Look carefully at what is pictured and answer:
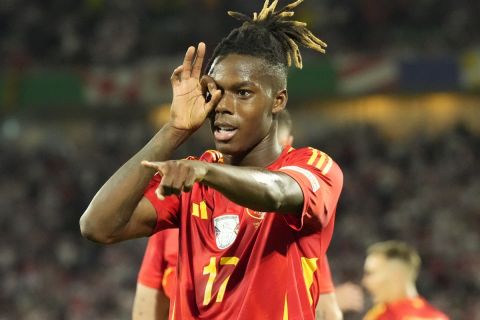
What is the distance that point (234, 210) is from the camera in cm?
328

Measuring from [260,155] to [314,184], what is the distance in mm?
304

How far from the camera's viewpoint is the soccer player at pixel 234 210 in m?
3.17

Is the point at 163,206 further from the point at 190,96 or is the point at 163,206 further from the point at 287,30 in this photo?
the point at 287,30

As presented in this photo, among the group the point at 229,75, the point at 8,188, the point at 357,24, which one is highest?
the point at 229,75

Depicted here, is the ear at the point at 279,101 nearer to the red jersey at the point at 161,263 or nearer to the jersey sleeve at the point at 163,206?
the jersey sleeve at the point at 163,206

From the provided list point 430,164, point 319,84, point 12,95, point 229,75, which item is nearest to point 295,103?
point 319,84

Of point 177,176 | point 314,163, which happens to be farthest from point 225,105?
point 177,176

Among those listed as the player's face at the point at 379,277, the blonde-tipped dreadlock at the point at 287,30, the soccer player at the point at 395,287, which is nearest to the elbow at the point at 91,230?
the blonde-tipped dreadlock at the point at 287,30

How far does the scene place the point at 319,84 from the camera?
16.2 m

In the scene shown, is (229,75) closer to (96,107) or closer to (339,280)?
(339,280)

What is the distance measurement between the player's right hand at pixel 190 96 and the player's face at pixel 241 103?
0.11 feet

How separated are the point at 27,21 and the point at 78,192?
3798mm

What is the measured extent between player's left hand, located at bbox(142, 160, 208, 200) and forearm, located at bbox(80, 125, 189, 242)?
464 millimetres

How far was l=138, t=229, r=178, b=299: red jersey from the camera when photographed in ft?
15.0
